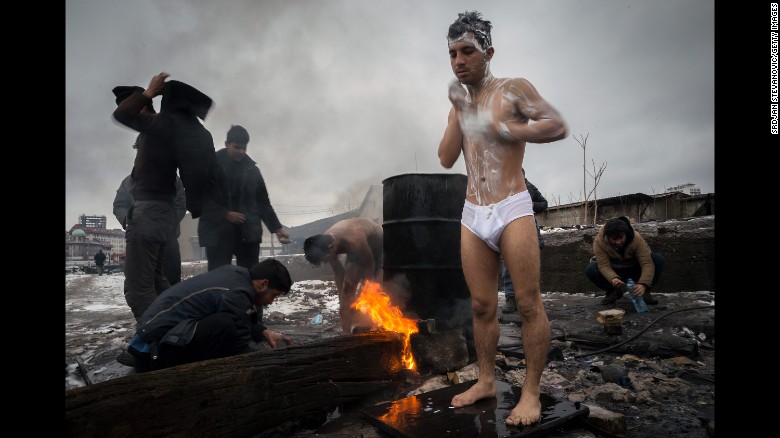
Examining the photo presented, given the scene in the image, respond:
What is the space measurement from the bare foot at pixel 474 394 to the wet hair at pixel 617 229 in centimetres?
414

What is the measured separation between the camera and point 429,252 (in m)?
4.05

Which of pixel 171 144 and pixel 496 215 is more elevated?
pixel 171 144

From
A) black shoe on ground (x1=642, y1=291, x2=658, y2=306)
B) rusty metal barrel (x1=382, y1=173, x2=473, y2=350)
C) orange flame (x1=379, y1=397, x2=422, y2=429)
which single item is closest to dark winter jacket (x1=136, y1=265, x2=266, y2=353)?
orange flame (x1=379, y1=397, x2=422, y2=429)

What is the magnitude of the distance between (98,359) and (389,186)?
347cm

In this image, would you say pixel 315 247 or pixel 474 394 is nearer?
pixel 474 394

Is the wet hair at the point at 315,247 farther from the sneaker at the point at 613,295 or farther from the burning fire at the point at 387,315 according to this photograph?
the sneaker at the point at 613,295

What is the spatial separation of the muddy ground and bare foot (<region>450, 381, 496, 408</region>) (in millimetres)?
482

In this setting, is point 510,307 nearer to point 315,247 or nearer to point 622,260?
point 622,260

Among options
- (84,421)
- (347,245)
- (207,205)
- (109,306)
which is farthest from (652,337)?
(109,306)

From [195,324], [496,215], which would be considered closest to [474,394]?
[496,215]

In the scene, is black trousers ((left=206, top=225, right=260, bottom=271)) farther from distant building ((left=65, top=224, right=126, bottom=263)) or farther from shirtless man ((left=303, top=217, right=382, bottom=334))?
distant building ((left=65, top=224, right=126, bottom=263))

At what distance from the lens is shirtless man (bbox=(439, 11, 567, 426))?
240 cm

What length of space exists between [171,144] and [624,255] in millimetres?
6133

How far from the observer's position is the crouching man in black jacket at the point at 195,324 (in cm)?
299
